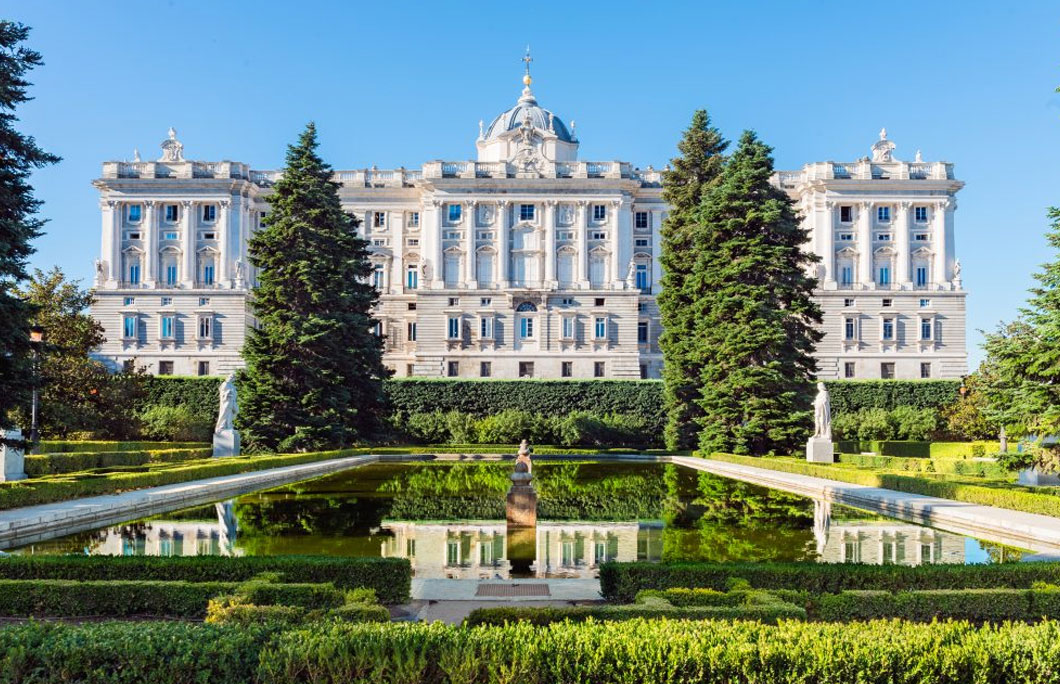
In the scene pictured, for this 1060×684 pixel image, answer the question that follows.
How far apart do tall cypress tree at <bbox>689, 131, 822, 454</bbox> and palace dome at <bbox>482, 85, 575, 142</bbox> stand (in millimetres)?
36634

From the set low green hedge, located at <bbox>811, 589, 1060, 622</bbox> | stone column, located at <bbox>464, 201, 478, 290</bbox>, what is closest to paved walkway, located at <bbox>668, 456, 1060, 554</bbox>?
low green hedge, located at <bbox>811, 589, 1060, 622</bbox>

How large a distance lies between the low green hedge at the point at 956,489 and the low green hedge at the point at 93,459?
1946 centimetres

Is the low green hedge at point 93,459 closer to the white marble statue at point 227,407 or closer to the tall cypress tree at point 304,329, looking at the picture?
the white marble statue at point 227,407

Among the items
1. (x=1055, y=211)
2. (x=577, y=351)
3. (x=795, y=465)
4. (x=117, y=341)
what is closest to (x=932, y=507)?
(x=1055, y=211)

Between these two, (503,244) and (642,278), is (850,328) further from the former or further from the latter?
(503,244)

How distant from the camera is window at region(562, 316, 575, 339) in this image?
2420 inches

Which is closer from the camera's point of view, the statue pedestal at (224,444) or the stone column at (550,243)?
the statue pedestal at (224,444)

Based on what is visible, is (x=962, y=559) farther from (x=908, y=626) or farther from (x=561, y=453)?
(x=561, y=453)

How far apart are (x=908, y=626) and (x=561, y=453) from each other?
104 ft

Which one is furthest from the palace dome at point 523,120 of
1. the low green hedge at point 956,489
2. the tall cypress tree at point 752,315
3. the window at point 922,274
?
the low green hedge at point 956,489

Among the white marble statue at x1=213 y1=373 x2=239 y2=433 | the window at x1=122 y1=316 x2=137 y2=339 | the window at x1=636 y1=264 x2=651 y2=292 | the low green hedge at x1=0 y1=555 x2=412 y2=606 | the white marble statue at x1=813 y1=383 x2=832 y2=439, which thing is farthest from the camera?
the window at x1=636 y1=264 x2=651 y2=292

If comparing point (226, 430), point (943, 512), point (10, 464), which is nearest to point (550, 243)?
point (226, 430)

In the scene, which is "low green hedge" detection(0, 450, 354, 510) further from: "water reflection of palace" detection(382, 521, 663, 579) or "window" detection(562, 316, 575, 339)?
"window" detection(562, 316, 575, 339)

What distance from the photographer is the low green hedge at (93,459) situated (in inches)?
864
